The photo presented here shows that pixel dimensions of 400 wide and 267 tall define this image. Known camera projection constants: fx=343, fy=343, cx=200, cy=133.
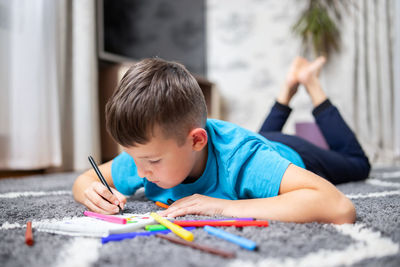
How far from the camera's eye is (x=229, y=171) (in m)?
0.74

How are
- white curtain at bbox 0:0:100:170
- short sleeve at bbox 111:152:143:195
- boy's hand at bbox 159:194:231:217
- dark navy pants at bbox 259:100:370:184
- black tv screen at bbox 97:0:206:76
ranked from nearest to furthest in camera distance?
boy's hand at bbox 159:194:231:217 → short sleeve at bbox 111:152:143:195 → dark navy pants at bbox 259:100:370:184 → white curtain at bbox 0:0:100:170 → black tv screen at bbox 97:0:206:76

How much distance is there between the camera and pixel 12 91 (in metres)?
1.60

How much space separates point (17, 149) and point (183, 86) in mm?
1250

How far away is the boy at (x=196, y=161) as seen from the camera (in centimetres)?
63

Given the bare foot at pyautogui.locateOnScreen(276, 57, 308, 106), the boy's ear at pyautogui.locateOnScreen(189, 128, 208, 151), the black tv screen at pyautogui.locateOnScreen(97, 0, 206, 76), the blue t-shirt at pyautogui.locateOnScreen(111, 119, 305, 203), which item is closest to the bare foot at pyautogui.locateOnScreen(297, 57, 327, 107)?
the bare foot at pyautogui.locateOnScreen(276, 57, 308, 106)

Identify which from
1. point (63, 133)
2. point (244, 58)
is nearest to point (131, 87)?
point (63, 133)

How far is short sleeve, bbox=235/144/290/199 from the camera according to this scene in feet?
2.25

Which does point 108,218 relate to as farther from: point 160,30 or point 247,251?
point 160,30

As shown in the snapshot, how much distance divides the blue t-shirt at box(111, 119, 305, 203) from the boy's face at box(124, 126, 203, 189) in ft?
0.28

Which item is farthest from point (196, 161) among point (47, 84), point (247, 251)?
point (47, 84)

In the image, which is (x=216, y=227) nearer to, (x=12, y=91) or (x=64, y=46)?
(x=12, y=91)

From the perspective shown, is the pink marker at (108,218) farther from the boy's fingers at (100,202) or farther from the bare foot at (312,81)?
the bare foot at (312,81)

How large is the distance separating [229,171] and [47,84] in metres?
1.34

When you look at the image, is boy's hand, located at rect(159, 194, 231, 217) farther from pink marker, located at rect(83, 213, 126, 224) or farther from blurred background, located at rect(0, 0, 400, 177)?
blurred background, located at rect(0, 0, 400, 177)
